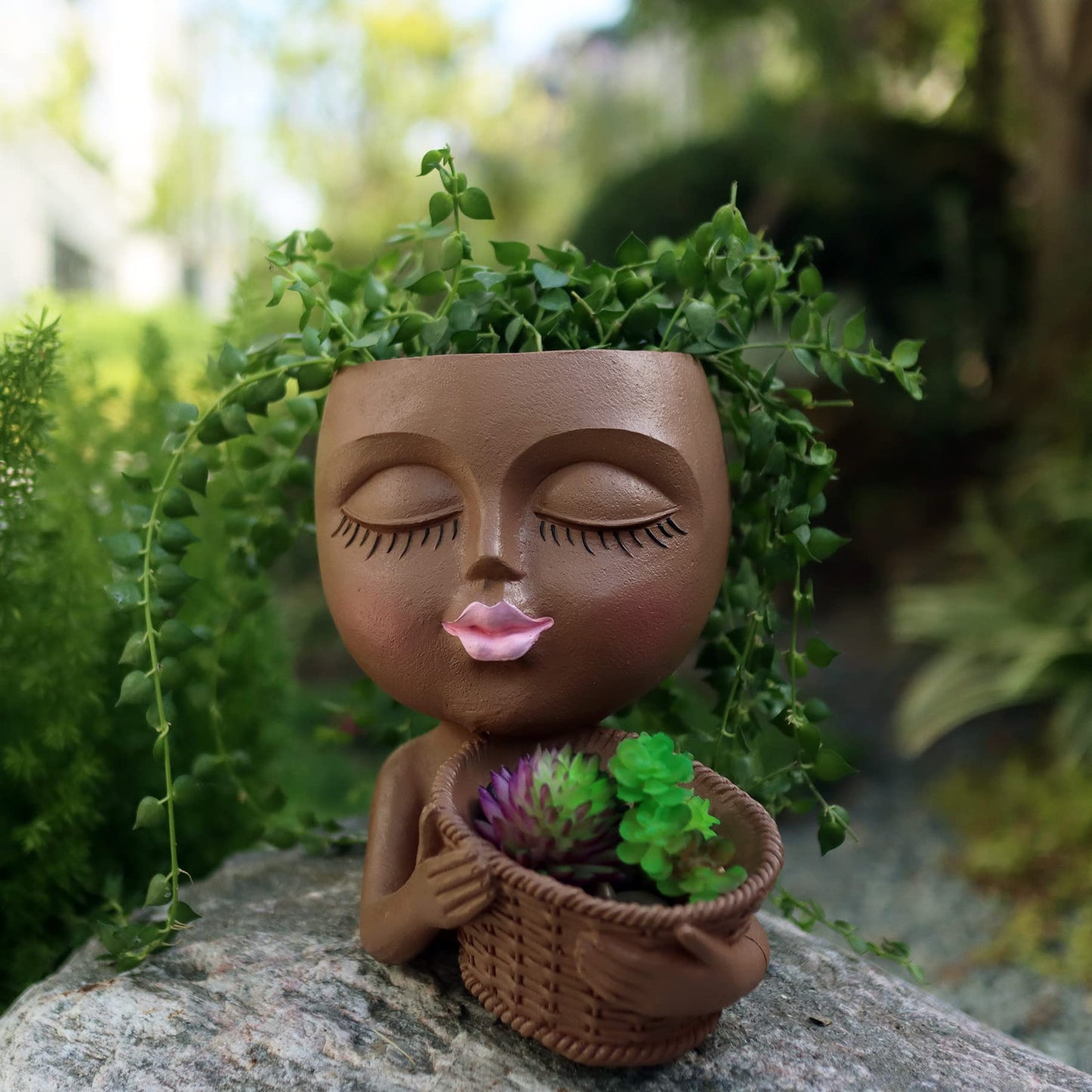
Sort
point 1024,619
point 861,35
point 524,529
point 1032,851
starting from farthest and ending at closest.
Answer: point 861,35
point 1024,619
point 1032,851
point 524,529

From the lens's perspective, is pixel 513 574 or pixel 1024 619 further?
pixel 1024 619

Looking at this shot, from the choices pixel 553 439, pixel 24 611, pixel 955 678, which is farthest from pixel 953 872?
pixel 24 611

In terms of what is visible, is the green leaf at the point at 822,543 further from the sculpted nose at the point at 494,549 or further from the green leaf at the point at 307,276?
the green leaf at the point at 307,276

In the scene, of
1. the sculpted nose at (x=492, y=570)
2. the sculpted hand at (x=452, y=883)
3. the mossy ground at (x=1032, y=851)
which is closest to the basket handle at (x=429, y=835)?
the sculpted hand at (x=452, y=883)

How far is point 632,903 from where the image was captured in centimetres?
110

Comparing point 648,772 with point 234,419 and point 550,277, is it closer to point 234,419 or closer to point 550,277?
point 550,277

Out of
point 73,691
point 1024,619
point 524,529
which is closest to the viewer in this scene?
point 524,529

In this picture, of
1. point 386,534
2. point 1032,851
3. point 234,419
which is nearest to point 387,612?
point 386,534

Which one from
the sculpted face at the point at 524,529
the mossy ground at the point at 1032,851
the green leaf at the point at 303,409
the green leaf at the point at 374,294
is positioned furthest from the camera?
the mossy ground at the point at 1032,851

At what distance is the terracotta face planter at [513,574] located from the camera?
47.9 inches

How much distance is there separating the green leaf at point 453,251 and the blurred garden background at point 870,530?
0.65 meters

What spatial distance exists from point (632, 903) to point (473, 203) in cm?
92

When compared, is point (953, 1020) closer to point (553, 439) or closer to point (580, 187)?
point (553, 439)

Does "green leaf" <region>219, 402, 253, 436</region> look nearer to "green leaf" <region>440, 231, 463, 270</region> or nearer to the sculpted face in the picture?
the sculpted face
